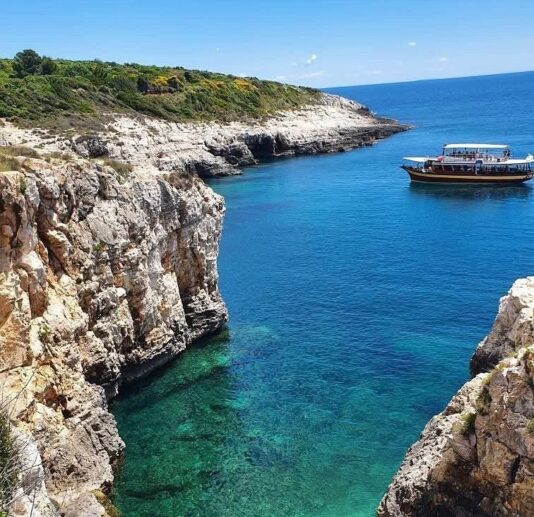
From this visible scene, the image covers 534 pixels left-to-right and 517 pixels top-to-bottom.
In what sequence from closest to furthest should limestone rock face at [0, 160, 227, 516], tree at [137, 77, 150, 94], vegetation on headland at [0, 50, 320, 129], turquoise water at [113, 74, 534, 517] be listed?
limestone rock face at [0, 160, 227, 516] → turquoise water at [113, 74, 534, 517] → vegetation on headland at [0, 50, 320, 129] → tree at [137, 77, 150, 94]

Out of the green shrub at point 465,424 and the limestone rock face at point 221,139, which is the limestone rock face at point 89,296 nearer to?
the green shrub at point 465,424

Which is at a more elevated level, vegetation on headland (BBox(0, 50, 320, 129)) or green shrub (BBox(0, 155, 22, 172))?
vegetation on headland (BBox(0, 50, 320, 129))

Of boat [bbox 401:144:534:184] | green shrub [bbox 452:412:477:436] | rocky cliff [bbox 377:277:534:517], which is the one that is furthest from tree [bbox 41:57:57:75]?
green shrub [bbox 452:412:477:436]

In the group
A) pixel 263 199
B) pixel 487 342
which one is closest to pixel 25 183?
pixel 487 342

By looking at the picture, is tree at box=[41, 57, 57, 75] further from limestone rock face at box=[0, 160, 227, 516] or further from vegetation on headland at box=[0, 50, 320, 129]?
limestone rock face at box=[0, 160, 227, 516]

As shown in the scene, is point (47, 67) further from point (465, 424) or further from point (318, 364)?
point (465, 424)

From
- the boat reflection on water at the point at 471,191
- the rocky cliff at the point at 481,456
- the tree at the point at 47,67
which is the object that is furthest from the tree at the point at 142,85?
the rocky cliff at the point at 481,456

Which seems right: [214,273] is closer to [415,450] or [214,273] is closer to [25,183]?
[25,183]
